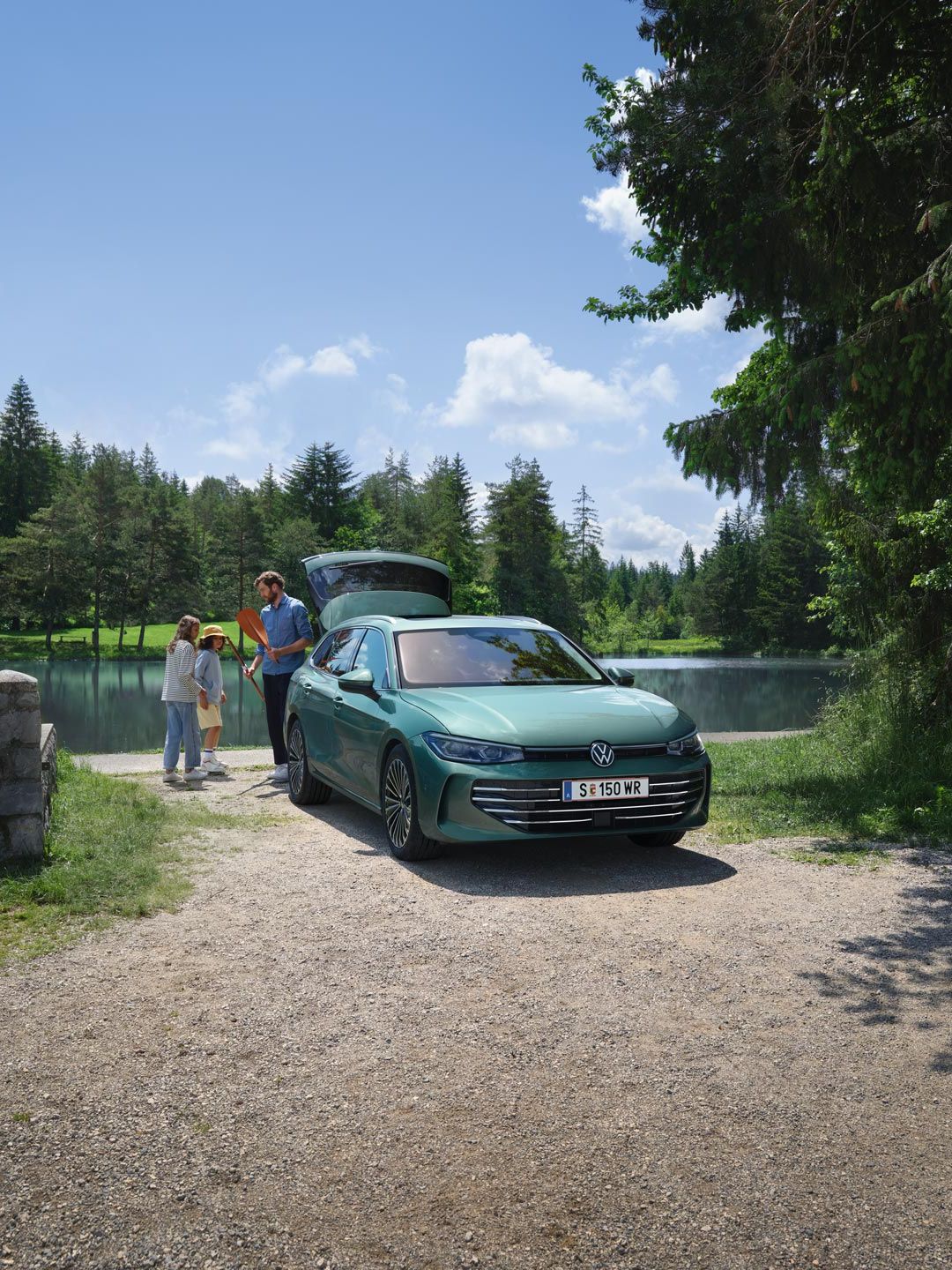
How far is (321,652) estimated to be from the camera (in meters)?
10.1

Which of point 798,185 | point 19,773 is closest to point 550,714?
point 19,773

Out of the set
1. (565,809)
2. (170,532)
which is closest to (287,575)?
(170,532)

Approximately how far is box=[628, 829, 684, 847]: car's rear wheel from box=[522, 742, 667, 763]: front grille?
978 mm

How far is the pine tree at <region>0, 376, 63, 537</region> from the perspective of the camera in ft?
292

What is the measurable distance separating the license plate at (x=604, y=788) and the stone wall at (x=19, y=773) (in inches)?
127

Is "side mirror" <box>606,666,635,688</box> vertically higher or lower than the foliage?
lower

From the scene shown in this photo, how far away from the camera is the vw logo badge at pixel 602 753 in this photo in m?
6.91

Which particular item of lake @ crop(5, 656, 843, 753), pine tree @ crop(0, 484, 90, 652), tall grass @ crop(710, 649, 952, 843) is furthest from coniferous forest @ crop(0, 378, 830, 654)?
tall grass @ crop(710, 649, 952, 843)

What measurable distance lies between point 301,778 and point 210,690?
342 cm

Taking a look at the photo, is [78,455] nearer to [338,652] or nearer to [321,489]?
[321,489]

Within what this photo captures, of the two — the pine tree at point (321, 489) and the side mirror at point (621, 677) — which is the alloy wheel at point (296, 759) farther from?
the pine tree at point (321, 489)

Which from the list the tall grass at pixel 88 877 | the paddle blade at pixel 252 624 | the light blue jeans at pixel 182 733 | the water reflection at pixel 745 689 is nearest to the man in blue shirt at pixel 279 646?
the paddle blade at pixel 252 624

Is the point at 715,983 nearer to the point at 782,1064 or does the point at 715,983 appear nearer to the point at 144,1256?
the point at 782,1064

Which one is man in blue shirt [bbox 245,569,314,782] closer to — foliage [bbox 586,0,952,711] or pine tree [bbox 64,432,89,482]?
foliage [bbox 586,0,952,711]
